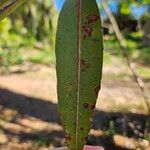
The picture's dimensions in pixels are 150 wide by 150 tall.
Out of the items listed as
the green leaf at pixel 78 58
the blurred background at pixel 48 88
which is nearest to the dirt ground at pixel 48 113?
the blurred background at pixel 48 88

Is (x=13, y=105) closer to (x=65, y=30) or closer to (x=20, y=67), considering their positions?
(x=20, y=67)

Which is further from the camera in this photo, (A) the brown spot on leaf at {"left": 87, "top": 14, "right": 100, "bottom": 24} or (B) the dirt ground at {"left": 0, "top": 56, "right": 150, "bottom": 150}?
(B) the dirt ground at {"left": 0, "top": 56, "right": 150, "bottom": 150}

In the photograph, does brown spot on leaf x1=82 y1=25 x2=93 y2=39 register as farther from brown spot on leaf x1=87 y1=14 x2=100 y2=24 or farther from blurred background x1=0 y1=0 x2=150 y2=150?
blurred background x1=0 y1=0 x2=150 y2=150

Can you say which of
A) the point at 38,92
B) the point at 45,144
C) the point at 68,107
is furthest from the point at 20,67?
the point at 68,107

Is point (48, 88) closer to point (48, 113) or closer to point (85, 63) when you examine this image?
point (48, 113)

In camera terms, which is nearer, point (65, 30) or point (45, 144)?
point (65, 30)

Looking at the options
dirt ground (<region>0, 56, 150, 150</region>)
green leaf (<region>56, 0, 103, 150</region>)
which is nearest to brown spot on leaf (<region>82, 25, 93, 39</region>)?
green leaf (<region>56, 0, 103, 150</region>)

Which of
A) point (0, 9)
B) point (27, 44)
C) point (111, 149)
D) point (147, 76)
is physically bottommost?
point (111, 149)

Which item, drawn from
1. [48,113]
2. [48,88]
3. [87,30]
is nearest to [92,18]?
[87,30]
